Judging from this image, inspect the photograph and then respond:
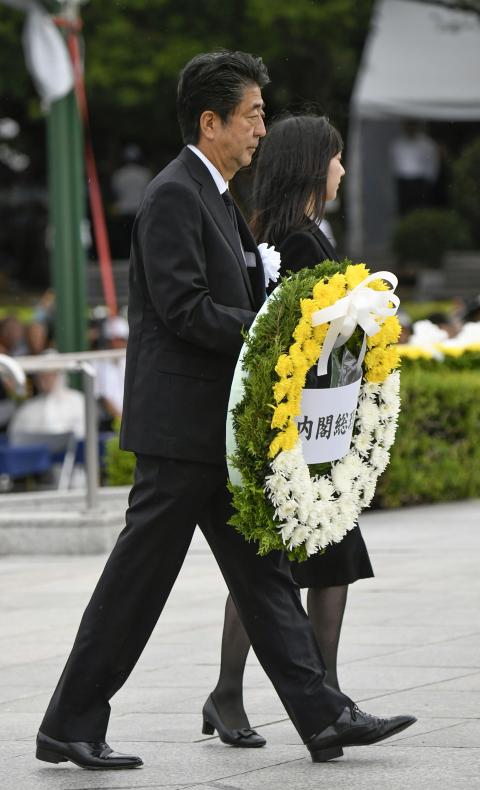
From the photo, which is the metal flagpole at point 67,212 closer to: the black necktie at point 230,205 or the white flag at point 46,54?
the white flag at point 46,54

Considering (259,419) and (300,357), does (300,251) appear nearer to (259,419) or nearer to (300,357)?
(300,357)

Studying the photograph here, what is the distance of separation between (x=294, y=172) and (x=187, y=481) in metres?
1.07

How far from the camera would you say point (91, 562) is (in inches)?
336

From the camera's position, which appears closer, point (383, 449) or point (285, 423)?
point (285, 423)

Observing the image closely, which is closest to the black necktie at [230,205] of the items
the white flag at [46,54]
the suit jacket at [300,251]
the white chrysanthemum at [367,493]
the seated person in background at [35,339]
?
the suit jacket at [300,251]

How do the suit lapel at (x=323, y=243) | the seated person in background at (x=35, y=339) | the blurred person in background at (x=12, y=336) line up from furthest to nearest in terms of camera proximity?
the blurred person in background at (x=12, y=336), the seated person in background at (x=35, y=339), the suit lapel at (x=323, y=243)

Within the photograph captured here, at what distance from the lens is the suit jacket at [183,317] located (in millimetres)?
4125

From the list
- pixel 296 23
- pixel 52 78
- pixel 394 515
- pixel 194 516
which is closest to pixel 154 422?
pixel 194 516

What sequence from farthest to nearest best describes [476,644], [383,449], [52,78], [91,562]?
[52,78]
[91,562]
[476,644]
[383,449]

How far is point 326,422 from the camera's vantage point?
4.24 metres

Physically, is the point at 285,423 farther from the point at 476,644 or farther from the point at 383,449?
the point at 476,644

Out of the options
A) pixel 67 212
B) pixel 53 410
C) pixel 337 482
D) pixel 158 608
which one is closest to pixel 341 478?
pixel 337 482

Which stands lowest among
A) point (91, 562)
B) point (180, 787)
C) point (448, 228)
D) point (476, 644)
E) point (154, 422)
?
point (448, 228)

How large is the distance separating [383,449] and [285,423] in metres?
0.52
